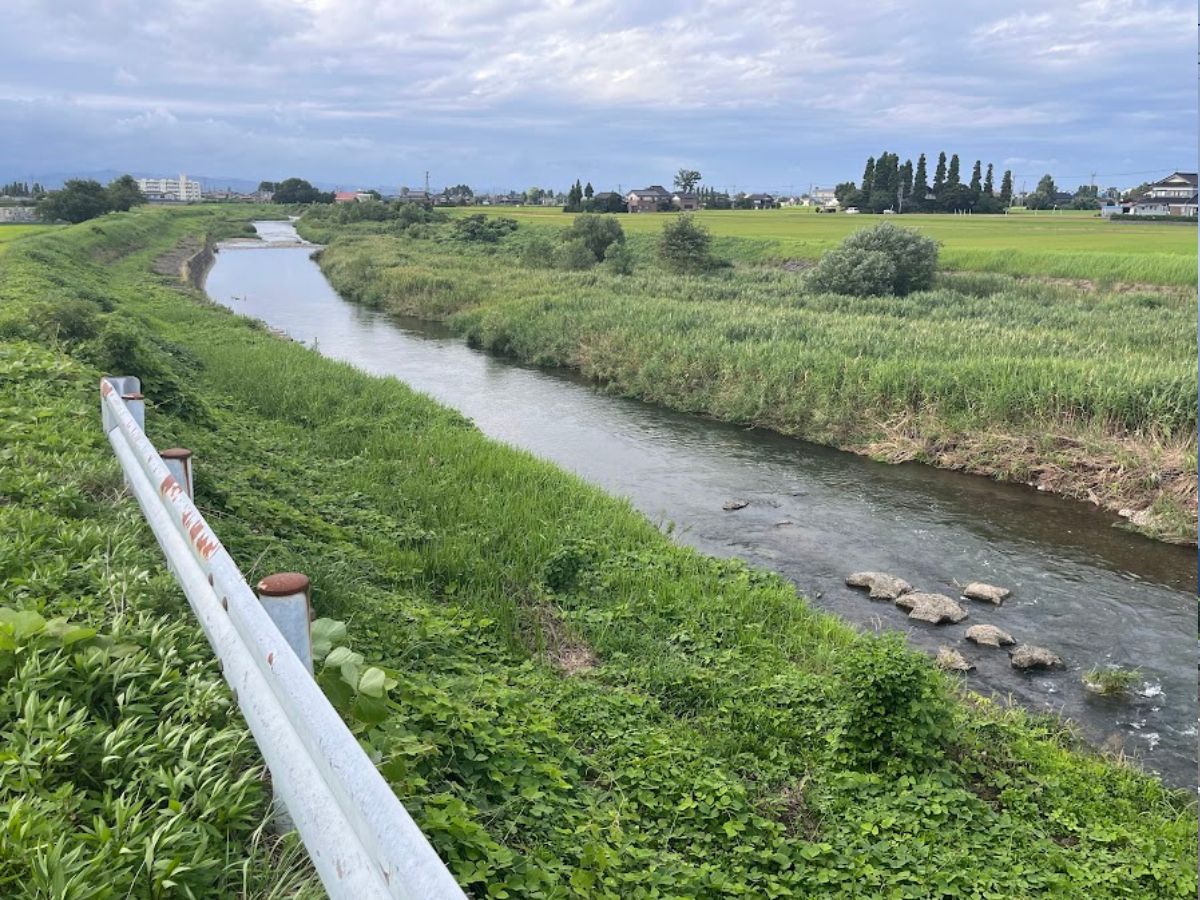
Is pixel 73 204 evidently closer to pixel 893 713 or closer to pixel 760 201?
pixel 893 713

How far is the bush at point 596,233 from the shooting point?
160ft

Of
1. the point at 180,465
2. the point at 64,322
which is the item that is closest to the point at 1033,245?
the point at 64,322

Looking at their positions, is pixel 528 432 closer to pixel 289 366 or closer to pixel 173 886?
pixel 289 366

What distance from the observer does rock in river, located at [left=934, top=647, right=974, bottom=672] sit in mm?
8164

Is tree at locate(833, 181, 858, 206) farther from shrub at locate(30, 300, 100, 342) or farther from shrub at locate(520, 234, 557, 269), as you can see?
shrub at locate(30, 300, 100, 342)

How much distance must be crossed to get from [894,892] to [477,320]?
2673cm

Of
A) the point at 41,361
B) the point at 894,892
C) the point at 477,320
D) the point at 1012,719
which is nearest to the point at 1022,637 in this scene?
the point at 1012,719

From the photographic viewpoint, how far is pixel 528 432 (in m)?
17.5

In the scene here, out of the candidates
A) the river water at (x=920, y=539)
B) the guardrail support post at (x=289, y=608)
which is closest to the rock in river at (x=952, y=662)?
the river water at (x=920, y=539)

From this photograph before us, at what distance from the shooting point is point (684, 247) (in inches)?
1650

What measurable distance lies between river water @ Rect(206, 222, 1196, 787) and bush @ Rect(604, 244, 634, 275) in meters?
22.3

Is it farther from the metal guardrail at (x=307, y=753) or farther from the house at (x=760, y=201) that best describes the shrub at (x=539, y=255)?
the house at (x=760, y=201)

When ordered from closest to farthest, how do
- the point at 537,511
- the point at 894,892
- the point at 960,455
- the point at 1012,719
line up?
the point at 894,892
the point at 1012,719
the point at 537,511
the point at 960,455

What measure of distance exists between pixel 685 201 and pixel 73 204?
79059 mm
